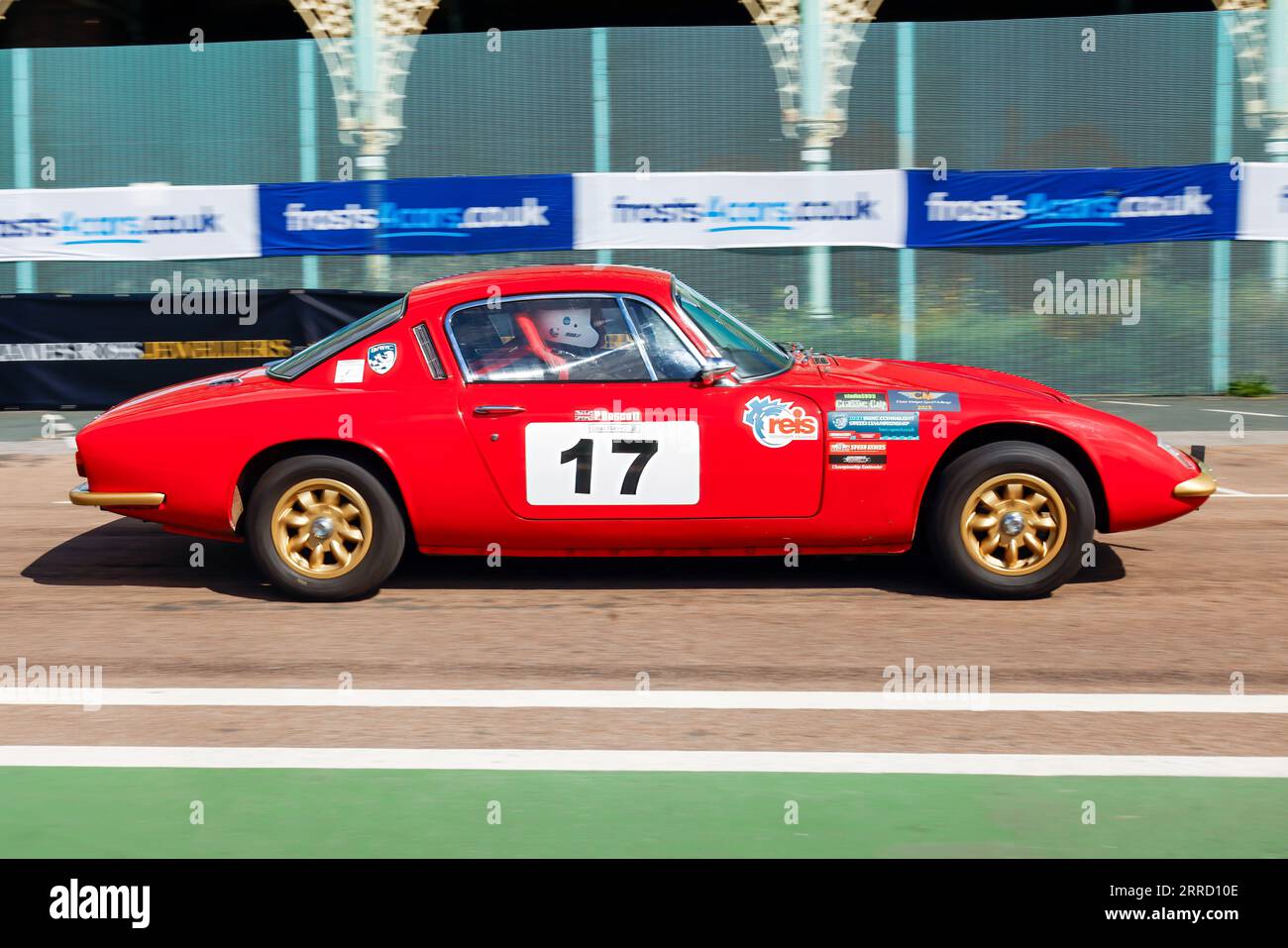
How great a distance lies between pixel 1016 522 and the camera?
6.52 meters

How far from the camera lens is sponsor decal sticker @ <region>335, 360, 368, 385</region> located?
670 cm

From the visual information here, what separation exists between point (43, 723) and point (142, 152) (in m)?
13.1

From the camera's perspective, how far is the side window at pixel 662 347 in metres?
6.54

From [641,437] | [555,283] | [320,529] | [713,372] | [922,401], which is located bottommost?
[320,529]

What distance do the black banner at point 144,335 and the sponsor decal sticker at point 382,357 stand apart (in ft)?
24.6

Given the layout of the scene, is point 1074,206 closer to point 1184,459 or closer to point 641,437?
point 1184,459

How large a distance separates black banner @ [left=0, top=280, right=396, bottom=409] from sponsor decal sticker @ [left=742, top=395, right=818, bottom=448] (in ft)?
27.5

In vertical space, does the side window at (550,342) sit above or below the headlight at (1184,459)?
above

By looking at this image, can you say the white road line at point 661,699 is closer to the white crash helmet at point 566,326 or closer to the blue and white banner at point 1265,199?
the white crash helmet at point 566,326

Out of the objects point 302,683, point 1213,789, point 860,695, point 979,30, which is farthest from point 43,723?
point 979,30

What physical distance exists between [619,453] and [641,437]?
0.39 ft

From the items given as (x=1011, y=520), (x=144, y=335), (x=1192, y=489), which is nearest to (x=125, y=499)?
(x=1011, y=520)

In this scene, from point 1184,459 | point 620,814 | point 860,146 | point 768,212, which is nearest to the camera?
point 620,814

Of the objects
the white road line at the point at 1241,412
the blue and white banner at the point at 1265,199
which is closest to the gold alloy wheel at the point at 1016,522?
the white road line at the point at 1241,412
